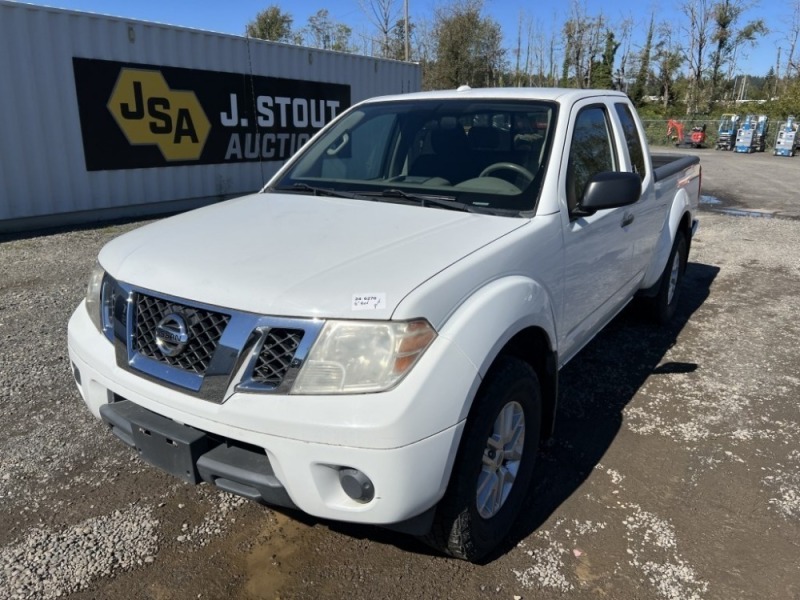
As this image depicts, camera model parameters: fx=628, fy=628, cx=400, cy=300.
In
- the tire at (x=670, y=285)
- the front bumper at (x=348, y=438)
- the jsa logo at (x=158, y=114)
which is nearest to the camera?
the front bumper at (x=348, y=438)

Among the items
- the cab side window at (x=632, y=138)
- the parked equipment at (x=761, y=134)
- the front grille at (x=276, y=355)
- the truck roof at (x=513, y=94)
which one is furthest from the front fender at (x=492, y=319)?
the parked equipment at (x=761, y=134)

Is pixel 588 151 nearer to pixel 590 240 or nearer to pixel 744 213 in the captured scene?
pixel 590 240

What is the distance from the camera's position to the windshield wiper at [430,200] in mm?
2936

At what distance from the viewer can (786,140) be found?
27516 mm

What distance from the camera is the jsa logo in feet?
32.0

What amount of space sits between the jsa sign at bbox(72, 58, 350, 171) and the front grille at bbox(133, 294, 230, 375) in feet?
27.4

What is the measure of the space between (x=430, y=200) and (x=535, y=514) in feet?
5.04

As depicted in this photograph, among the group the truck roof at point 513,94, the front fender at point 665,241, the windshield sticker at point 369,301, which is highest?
the truck roof at point 513,94

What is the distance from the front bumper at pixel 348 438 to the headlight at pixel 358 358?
0.11ft

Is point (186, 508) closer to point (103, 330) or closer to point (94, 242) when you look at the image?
point (103, 330)

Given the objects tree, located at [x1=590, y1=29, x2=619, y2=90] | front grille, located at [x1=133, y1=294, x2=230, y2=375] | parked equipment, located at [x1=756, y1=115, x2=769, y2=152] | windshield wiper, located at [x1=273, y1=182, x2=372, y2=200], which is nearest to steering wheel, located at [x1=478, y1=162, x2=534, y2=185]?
windshield wiper, located at [x1=273, y1=182, x2=372, y2=200]

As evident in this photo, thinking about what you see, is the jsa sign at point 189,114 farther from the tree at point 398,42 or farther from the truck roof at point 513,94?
the tree at point 398,42

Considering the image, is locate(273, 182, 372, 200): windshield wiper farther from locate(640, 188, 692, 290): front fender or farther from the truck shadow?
locate(640, 188, 692, 290): front fender

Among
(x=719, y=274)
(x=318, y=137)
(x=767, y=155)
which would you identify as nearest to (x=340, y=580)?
(x=318, y=137)
